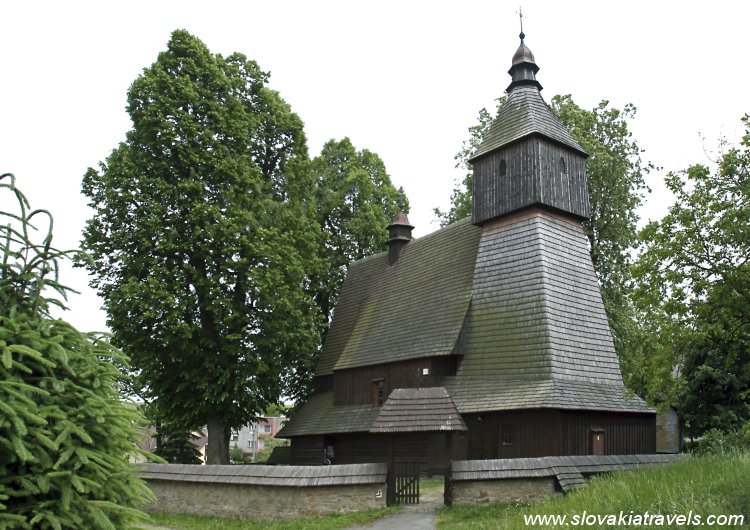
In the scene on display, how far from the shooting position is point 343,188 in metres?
34.7

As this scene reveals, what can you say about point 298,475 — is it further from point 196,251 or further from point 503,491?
point 196,251

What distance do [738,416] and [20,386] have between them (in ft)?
92.2

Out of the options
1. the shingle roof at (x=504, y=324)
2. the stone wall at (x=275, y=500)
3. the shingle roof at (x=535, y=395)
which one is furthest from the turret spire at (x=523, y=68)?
the stone wall at (x=275, y=500)

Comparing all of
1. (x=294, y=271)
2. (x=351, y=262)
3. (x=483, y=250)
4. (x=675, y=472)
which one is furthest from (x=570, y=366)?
(x=351, y=262)

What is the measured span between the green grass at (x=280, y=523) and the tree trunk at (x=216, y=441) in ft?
27.9

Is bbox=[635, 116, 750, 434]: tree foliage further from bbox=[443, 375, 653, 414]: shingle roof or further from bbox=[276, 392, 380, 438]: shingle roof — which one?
bbox=[276, 392, 380, 438]: shingle roof

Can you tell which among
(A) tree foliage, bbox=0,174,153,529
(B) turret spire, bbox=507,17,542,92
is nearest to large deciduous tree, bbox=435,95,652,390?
(B) turret spire, bbox=507,17,542,92

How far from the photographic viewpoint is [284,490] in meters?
15.2

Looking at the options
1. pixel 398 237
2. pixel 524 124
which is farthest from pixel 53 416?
pixel 398 237

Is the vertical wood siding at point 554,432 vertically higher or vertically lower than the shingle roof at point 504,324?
lower

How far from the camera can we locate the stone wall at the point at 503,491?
562 inches

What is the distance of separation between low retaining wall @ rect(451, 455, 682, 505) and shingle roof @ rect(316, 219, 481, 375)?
740 cm

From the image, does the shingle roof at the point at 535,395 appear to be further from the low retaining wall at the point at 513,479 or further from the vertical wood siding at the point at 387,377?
the low retaining wall at the point at 513,479

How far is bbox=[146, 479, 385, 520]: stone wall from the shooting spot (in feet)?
48.6
